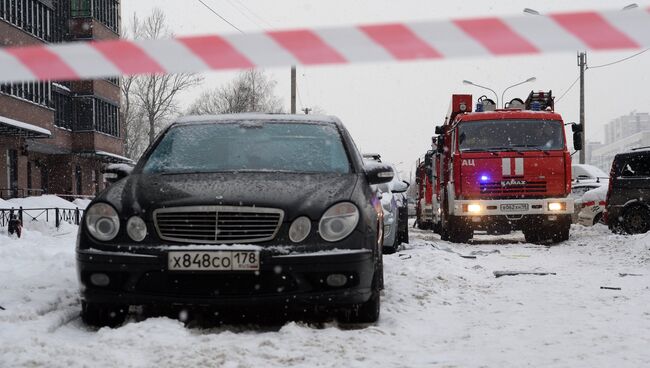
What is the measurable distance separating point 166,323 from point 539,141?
12330mm

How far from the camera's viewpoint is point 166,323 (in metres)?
5.09

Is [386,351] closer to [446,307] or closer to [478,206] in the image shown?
[446,307]

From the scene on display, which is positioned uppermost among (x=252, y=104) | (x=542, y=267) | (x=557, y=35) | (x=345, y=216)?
(x=252, y=104)

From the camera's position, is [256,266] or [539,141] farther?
[539,141]

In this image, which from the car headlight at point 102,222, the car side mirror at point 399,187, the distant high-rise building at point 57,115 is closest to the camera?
the car headlight at point 102,222

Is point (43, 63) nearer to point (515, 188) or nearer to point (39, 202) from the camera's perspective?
point (515, 188)

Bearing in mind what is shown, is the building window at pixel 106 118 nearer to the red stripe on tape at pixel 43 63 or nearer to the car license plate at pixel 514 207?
the car license plate at pixel 514 207

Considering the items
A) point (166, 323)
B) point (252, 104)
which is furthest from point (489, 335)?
point (252, 104)

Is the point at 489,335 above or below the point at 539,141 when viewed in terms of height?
below

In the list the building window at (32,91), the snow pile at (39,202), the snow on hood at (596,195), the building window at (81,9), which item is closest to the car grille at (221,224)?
the snow on hood at (596,195)

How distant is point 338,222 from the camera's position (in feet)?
17.6

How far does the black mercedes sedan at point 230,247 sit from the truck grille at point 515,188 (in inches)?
425

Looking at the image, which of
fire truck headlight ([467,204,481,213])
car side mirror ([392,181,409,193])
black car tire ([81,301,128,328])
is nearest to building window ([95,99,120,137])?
fire truck headlight ([467,204,481,213])

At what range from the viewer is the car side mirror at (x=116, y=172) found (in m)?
6.36
